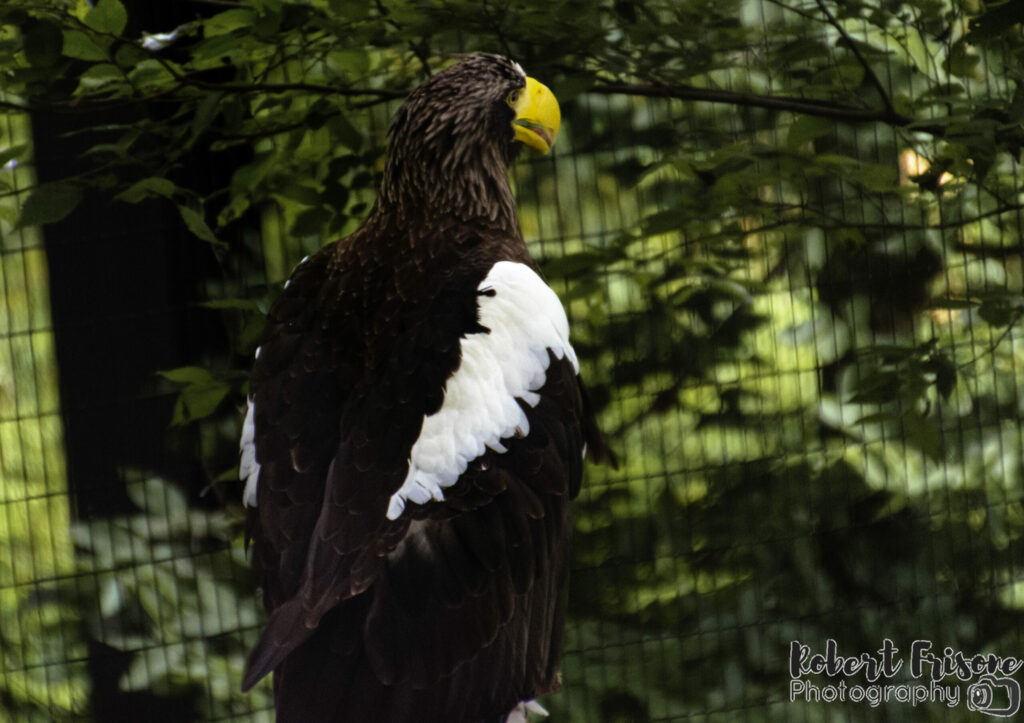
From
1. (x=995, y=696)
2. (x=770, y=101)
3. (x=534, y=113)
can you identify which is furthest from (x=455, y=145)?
(x=995, y=696)

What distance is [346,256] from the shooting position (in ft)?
4.99

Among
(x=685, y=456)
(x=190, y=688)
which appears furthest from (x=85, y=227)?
(x=685, y=456)

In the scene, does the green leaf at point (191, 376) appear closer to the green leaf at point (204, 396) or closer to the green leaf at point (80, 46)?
the green leaf at point (204, 396)

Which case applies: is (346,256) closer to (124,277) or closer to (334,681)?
(334,681)

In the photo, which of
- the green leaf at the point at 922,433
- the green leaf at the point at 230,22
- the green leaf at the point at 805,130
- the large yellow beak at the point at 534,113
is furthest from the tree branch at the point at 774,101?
the green leaf at the point at 230,22

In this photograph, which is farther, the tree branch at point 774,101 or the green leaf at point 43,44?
the tree branch at point 774,101

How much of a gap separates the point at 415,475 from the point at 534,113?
0.61 m

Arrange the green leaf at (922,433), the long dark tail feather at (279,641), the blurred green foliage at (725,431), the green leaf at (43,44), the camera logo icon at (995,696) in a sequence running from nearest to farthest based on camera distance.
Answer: the long dark tail feather at (279,641)
the green leaf at (43,44)
the green leaf at (922,433)
the blurred green foliage at (725,431)
the camera logo icon at (995,696)

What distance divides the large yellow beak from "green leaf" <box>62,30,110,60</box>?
2.03 feet

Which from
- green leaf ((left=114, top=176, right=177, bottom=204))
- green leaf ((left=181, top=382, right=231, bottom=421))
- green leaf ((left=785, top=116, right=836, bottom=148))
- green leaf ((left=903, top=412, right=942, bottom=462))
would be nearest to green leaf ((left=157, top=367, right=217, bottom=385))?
green leaf ((left=181, top=382, right=231, bottom=421))

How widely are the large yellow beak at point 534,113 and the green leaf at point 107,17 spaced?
58 cm

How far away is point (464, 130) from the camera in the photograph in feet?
5.19

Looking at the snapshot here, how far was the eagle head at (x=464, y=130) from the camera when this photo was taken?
1.56 metres

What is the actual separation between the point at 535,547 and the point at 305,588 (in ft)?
0.98
